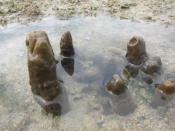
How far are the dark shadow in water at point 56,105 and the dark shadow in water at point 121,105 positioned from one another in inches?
36.7

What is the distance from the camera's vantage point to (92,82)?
5320 mm

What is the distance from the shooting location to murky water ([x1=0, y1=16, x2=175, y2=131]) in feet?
14.3

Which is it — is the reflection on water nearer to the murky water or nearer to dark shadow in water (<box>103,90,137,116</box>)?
the murky water

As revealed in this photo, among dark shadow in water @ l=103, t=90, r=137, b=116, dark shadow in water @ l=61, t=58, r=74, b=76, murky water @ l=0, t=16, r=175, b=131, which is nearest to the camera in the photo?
murky water @ l=0, t=16, r=175, b=131

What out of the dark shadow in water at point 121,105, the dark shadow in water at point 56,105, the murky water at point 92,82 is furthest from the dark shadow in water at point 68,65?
the dark shadow in water at point 121,105

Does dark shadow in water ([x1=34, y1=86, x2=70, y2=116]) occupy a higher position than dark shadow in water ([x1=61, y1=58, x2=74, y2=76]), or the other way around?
dark shadow in water ([x1=61, y1=58, x2=74, y2=76])

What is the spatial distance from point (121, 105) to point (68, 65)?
2.10 meters

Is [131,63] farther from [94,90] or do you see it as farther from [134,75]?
[94,90]

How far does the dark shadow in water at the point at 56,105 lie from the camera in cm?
460

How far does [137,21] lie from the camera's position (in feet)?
25.7

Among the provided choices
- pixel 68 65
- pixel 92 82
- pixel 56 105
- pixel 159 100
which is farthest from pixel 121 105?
pixel 68 65

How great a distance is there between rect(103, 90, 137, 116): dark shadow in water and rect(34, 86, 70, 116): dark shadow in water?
3.06 feet

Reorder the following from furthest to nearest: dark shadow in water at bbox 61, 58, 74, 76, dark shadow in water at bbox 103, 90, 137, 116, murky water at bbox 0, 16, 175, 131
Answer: dark shadow in water at bbox 61, 58, 74, 76 → dark shadow in water at bbox 103, 90, 137, 116 → murky water at bbox 0, 16, 175, 131

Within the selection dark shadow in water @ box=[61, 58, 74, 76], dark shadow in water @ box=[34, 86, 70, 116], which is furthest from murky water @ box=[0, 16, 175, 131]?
dark shadow in water @ box=[34, 86, 70, 116]
